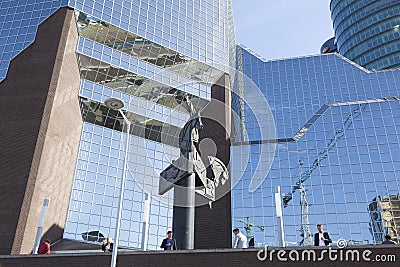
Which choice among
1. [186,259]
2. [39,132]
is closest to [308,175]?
[39,132]

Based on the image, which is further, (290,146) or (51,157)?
(290,146)

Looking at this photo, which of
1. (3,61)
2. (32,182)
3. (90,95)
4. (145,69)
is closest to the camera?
(32,182)

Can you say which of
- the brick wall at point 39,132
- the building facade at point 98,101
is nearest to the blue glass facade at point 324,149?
the building facade at point 98,101

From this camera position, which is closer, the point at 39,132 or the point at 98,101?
the point at 39,132

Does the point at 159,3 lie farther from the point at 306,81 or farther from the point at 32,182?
the point at 32,182

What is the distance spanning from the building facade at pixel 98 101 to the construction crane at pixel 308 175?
6.68 meters

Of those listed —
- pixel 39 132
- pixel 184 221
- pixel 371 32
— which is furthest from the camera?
pixel 371 32

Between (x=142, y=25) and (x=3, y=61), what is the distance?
12.9 meters

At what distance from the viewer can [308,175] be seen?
36.2 metres

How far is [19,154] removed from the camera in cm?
2638

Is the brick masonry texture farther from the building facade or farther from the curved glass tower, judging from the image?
the curved glass tower

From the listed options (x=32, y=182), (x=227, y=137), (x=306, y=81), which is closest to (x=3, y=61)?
(x=32, y=182)

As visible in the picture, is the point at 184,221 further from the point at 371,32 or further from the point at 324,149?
the point at 371,32

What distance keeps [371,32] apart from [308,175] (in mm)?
74148
